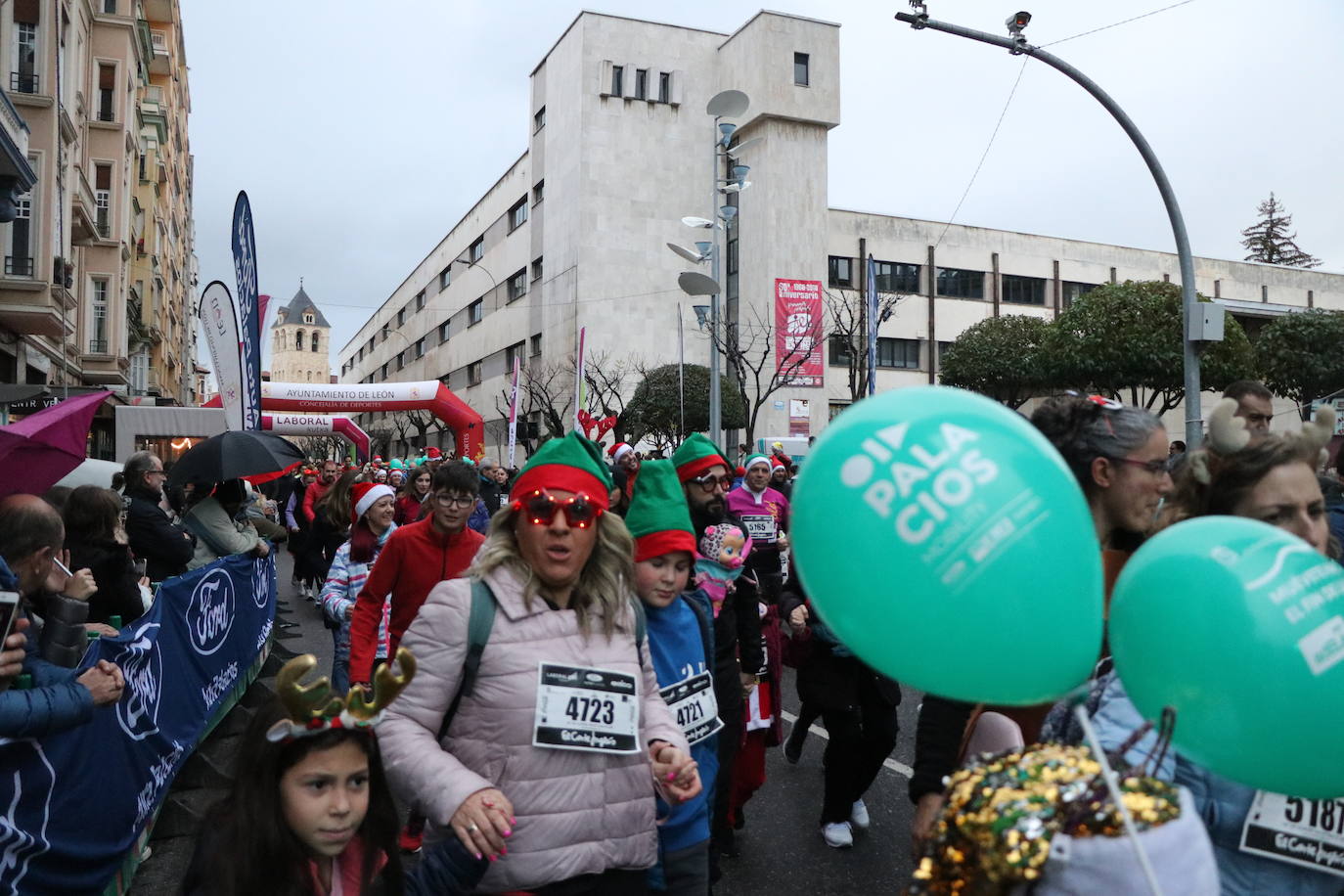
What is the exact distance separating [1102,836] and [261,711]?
183 centimetres

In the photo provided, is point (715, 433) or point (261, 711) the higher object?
point (715, 433)

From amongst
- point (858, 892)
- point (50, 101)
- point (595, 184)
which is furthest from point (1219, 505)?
point (595, 184)

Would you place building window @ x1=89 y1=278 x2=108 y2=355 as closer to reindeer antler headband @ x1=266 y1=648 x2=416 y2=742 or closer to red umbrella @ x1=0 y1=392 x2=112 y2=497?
red umbrella @ x1=0 y1=392 x2=112 y2=497

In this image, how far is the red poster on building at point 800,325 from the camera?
1420 inches

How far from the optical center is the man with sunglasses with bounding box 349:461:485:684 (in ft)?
16.0

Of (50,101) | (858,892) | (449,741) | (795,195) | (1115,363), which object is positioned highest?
(795,195)

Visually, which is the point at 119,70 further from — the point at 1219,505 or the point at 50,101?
the point at 1219,505

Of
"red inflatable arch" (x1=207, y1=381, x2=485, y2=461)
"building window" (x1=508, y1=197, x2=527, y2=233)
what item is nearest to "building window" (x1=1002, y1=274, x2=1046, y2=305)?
"building window" (x1=508, y1=197, x2=527, y2=233)

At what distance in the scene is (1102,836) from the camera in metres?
1.33

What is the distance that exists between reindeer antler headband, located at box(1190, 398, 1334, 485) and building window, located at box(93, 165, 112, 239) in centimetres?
3371

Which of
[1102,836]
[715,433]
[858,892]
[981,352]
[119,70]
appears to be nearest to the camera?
[1102,836]

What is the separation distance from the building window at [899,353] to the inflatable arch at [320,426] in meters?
22.4

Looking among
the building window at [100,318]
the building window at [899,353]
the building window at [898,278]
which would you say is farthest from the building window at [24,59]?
the building window at [898,278]

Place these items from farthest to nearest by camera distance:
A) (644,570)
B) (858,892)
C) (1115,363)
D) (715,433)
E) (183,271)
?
(183,271) < (1115,363) < (715,433) < (858,892) < (644,570)
